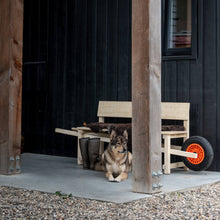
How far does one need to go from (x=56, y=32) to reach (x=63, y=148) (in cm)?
228

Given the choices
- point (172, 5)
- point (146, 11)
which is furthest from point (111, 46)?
point (146, 11)

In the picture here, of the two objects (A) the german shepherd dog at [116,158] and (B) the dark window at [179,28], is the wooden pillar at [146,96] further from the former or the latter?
(B) the dark window at [179,28]

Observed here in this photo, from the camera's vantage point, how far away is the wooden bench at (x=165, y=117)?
653cm

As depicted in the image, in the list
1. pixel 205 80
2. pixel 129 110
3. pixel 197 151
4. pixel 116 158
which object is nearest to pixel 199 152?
pixel 197 151

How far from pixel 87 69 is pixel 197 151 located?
9.30 ft

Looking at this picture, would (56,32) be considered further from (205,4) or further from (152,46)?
(152,46)

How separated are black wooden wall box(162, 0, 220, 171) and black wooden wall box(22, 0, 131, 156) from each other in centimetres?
113

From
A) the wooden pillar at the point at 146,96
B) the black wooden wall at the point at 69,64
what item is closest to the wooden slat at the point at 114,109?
the black wooden wall at the point at 69,64

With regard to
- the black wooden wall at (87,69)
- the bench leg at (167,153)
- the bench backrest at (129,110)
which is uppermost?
the black wooden wall at (87,69)

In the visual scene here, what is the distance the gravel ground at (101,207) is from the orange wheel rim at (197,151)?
4.74 ft

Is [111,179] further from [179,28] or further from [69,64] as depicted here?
[69,64]

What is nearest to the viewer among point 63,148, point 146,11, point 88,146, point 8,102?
point 146,11

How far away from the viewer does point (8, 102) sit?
20.1 feet

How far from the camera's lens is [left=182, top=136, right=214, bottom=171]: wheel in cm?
635
